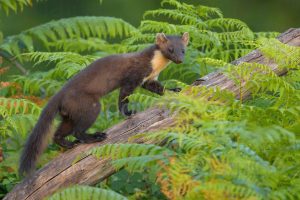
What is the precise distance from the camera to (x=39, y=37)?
1038 centimetres

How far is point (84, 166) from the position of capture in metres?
6.67

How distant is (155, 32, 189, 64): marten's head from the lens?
8445mm

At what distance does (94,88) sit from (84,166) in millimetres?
1261

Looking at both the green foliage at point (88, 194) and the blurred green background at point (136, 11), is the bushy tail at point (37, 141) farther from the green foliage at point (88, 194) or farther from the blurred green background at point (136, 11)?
the blurred green background at point (136, 11)

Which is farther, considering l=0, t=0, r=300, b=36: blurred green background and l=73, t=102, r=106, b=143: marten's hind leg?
l=0, t=0, r=300, b=36: blurred green background

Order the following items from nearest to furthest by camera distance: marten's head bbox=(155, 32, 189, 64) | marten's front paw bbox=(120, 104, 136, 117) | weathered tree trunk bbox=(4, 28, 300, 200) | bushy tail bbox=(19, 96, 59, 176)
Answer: weathered tree trunk bbox=(4, 28, 300, 200) → bushy tail bbox=(19, 96, 59, 176) → marten's front paw bbox=(120, 104, 136, 117) → marten's head bbox=(155, 32, 189, 64)

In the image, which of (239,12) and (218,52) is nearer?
(218,52)

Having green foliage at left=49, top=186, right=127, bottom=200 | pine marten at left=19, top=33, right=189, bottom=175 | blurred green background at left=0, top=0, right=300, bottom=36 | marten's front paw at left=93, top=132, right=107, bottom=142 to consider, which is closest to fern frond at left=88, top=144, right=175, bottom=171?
green foliage at left=49, top=186, right=127, bottom=200

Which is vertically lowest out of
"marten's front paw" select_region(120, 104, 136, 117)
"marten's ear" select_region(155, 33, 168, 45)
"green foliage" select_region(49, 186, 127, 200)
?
"marten's front paw" select_region(120, 104, 136, 117)

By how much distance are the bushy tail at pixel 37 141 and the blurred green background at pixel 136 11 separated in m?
9.22

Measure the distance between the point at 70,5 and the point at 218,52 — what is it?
9906mm

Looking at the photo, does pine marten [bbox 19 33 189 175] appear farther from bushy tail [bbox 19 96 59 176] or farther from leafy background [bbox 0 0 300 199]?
leafy background [bbox 0 0 300 199]

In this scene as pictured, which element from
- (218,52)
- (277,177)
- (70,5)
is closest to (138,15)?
(70,5)

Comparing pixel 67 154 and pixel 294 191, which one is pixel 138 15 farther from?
pixel 294 191
